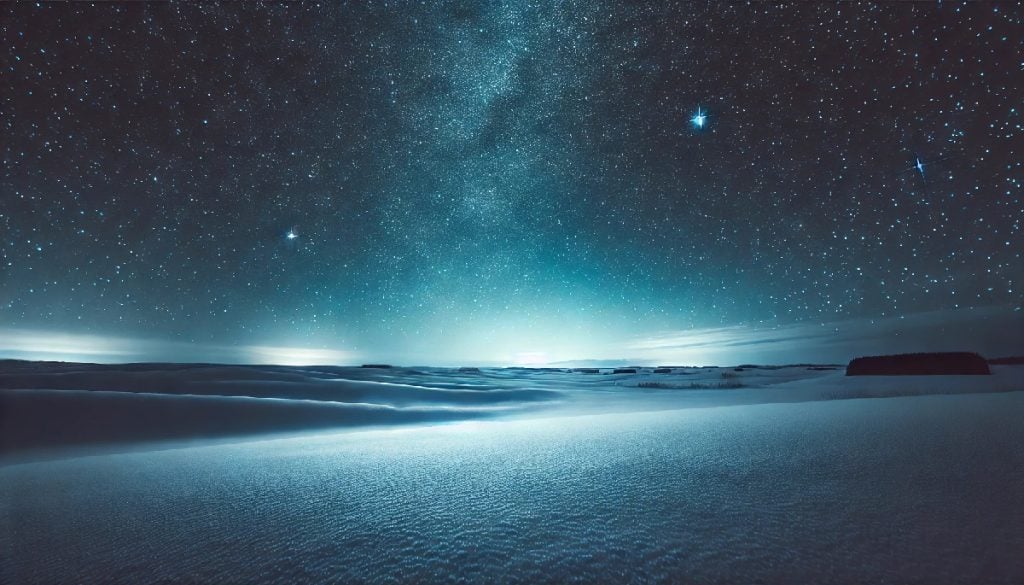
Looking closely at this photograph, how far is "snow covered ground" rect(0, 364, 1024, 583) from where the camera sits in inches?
30.9

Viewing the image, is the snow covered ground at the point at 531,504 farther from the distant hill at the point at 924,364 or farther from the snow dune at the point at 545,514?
the distant hill at the point at 924,364

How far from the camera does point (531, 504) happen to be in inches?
45.4

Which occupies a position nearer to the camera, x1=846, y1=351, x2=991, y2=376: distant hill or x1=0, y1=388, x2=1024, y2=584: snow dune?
x1=0, y1=388, x2=1024, y2=584: snow dune

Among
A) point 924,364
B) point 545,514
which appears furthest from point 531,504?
point 924,364

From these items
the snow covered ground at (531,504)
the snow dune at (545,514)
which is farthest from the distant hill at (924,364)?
the snow dune at (545,514)

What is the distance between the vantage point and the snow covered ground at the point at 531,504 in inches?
30.9

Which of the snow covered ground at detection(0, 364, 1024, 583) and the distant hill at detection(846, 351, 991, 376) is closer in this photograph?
the snow covered ground at detection(0, 364, 1024, 583)

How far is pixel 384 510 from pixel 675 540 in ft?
2.49

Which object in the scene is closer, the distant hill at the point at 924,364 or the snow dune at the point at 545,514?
the snow dune at the point at 545,514

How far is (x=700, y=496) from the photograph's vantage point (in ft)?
3.82

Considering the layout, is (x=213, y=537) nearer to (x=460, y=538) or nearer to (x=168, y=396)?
(x=460, y=538)

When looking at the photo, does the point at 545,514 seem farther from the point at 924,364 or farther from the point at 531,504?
the point at 924,364

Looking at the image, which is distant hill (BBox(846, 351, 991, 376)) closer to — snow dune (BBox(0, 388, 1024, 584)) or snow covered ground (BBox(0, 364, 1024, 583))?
snow covered ground (BBox(0, 364, 1024, 583))

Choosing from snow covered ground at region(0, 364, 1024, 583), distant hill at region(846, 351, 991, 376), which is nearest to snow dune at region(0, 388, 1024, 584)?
snow covered ground at region(0, 364, 1024, 583)
